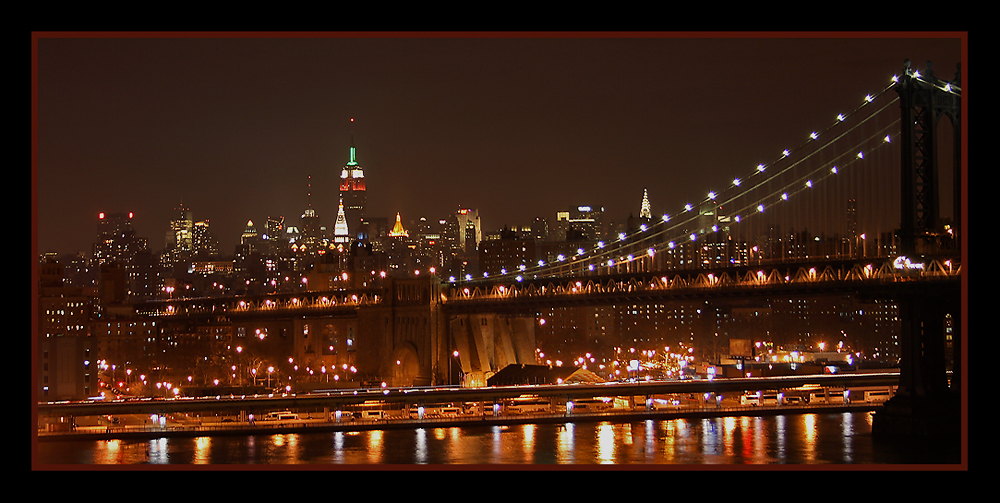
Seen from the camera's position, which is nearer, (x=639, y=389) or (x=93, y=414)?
(x=93, y=414)

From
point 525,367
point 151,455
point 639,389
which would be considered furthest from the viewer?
point 525,367

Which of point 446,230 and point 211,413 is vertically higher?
point 446,230

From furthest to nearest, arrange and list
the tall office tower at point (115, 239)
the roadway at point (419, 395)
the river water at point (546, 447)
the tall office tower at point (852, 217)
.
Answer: the tall office tower at point (115, 239)
the tall office tower at point (852, 217)
the roadway at point (419, 395)
the river water at point (546, 447)

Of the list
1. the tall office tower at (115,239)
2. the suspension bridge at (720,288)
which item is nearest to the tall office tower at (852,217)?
the suspension bridge at (720,288)

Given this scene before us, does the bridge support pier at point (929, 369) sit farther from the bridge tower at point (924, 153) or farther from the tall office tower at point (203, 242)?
the tall office tower at point (203, 242)

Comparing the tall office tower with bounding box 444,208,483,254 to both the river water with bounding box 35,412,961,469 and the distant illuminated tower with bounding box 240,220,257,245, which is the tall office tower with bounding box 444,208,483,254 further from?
the river water with bounding box 35,412,961,469
